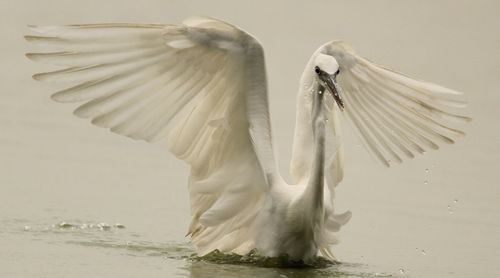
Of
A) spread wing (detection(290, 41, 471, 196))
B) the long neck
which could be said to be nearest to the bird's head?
the long neck

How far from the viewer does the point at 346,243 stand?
9.92 meters

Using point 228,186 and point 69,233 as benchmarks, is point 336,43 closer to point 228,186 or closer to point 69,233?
point 228,186

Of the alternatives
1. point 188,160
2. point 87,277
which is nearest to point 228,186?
point 188,160

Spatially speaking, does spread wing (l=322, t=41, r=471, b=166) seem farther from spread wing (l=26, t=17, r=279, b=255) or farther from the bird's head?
spread wing (l=26, t=17, r=279, b=255)

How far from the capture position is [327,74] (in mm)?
8406

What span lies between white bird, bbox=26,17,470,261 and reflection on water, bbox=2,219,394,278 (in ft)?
0.30

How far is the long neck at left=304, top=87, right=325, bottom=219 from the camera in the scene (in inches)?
332

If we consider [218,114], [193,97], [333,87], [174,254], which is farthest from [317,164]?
[174,254]

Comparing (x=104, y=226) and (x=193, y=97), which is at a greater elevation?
(x=193, y=97)

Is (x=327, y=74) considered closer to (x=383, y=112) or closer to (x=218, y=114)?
(x=218, y=114)

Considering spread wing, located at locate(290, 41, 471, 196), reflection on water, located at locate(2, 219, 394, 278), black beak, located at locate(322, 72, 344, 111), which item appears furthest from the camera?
spread wing, located at locate(290, 41, 471, 196)

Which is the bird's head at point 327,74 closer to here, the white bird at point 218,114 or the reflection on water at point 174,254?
the white bird at point 218,114

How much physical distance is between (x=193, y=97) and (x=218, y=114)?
7.1 inches

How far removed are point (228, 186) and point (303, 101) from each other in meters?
0.88
